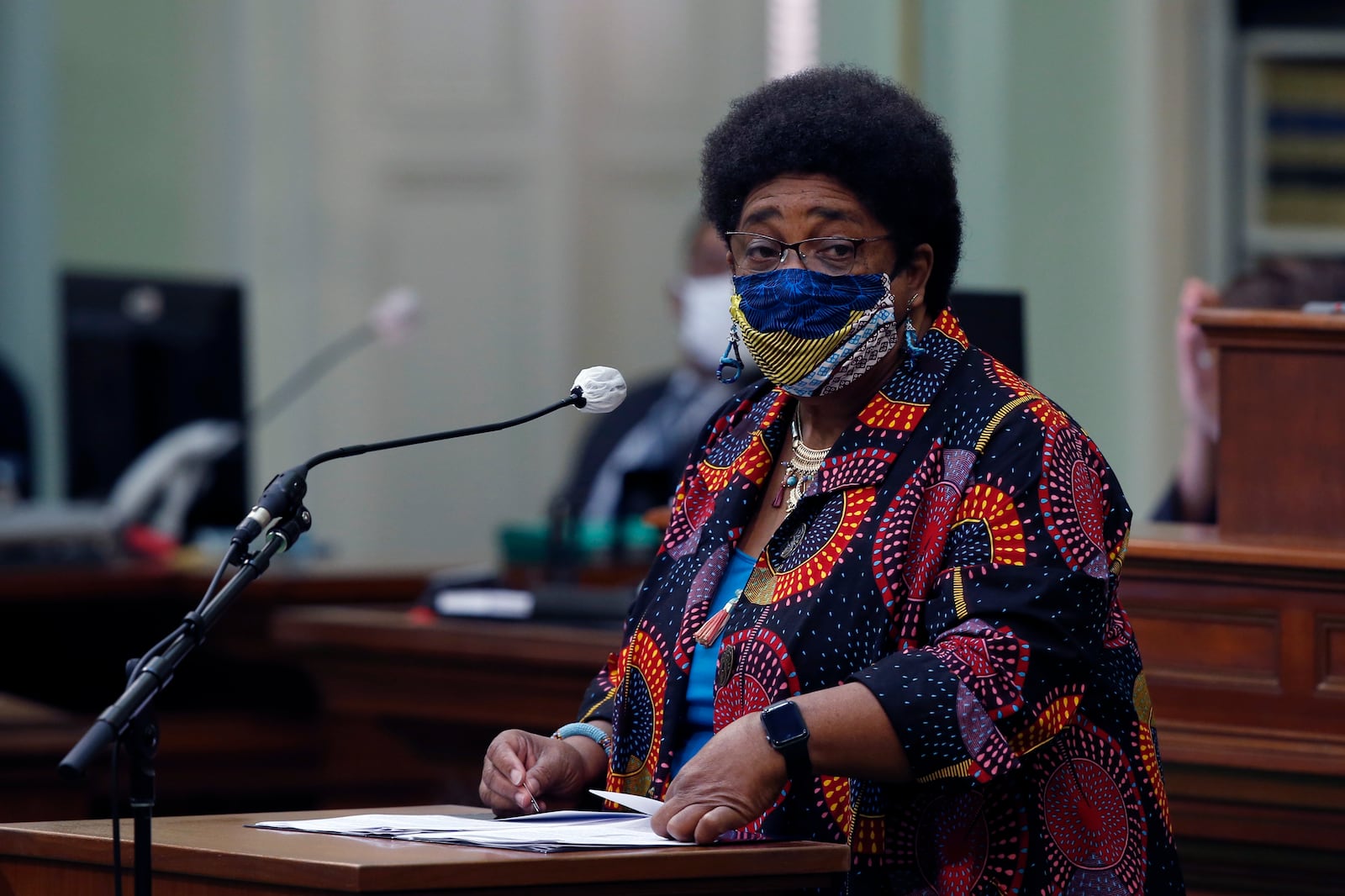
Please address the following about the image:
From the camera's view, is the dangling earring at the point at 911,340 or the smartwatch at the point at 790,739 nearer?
the smartwatch at the point at 790,739

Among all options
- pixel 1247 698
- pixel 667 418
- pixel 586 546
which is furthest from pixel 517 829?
pixel 667 418

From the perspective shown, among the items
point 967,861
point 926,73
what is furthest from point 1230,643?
point 926,73

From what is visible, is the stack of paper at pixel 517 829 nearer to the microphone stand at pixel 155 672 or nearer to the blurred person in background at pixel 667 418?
A: the microphone stand at pixel 155 672

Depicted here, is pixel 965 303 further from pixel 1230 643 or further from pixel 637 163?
pixel 637 163

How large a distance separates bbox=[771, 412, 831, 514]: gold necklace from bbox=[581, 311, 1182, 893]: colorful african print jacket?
64 millimetres

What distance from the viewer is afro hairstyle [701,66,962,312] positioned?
2174 mm

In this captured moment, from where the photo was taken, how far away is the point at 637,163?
24.5 feet

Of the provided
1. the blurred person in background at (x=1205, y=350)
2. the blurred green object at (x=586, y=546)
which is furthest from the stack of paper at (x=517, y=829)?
the blurred green object at (x=586, y=546)

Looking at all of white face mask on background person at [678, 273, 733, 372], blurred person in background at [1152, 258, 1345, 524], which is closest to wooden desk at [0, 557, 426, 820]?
white face mask on background person at [678, 273, 733, 372]

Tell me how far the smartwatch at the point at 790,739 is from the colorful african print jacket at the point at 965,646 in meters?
0.08

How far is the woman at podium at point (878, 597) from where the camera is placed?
193cm

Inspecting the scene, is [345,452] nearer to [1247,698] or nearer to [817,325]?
[817,325]

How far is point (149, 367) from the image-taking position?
18.1ft

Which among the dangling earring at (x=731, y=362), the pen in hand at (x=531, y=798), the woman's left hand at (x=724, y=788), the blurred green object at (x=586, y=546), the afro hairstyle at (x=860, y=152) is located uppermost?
the afro hairstyle at (x=860, y=152)
